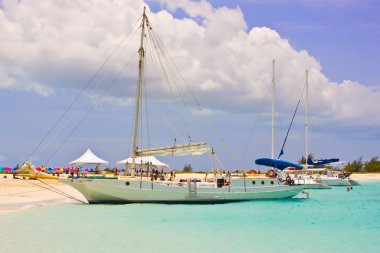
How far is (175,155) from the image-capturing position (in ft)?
114

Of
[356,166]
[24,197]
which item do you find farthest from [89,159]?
[356,166]

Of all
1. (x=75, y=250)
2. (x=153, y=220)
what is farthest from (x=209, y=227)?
(x=75, y=250)

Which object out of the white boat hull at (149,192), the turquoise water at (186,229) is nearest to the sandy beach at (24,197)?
the turquoise water at (186,229)

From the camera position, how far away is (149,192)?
32.8 m

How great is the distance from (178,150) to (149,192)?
3.89 meters

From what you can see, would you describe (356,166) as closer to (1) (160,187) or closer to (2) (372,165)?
(2) (372,165)

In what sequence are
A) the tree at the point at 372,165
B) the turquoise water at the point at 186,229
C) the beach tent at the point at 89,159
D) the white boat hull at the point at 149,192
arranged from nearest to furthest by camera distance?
1. the turquoise water at the point at 186,229
2. the white boat hull at the point at 149,192
3. the beach tent at the point at 89,159
4. the tree at the point at 372,165

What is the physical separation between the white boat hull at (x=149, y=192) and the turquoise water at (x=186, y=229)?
805 mm

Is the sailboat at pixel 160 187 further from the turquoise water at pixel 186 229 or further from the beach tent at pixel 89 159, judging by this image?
the beach tent at pixel 89 159

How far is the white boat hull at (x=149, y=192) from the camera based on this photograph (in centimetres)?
3203

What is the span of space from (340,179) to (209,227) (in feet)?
164

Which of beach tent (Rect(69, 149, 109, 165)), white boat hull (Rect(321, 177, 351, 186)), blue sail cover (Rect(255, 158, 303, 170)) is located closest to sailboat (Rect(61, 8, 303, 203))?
blue sail cover (Rect(255, 158, 303, 170))

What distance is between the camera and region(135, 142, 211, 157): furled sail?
111ft

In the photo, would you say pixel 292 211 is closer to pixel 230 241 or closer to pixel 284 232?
pixel 284 232
